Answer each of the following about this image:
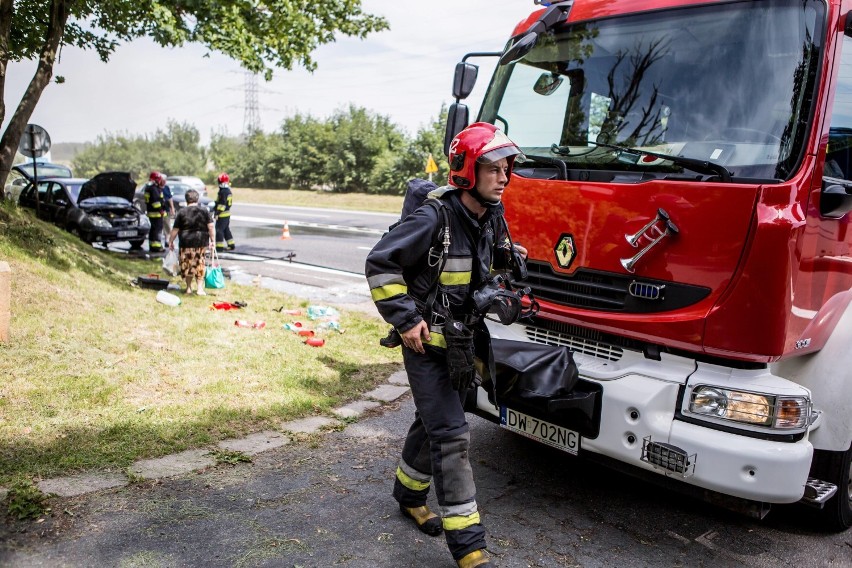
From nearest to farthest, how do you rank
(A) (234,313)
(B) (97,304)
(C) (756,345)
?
1. (C) (756,345)
2. (B) (97,304)
3. (A) (234,313)

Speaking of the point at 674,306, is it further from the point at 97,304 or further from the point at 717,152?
the point at 97,304

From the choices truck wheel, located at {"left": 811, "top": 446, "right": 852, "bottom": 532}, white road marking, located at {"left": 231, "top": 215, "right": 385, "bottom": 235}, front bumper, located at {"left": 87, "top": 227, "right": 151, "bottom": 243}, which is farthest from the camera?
white road marking, located at {"left": 231, "top": 215, "right": 385, "bottom": 235}

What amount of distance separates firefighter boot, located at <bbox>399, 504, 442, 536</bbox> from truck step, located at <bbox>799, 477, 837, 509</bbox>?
1757 millimetres

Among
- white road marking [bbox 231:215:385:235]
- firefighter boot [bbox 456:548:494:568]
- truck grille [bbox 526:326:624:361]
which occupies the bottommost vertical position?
white road marking [bbox 231:215:385:235]

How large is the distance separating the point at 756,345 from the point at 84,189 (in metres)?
15.2

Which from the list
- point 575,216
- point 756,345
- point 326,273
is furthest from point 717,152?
point 326,273

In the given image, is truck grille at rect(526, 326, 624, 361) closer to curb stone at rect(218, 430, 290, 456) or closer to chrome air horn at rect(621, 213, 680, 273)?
chrome air horn at rect(621, 213, 680, 273)

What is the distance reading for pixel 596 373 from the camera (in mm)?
3500

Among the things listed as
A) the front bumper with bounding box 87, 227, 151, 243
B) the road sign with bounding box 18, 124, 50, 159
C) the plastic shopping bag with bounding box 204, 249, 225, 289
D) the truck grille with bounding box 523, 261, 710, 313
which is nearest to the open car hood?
the front bumper with bounding box 87, 227, 151, 243

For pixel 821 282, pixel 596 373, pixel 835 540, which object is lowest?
pixel 835 540

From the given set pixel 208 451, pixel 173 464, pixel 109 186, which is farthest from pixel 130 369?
pixel 109 186

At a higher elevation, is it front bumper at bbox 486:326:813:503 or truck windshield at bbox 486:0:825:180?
truck windshield at bbox 486:0:825:180

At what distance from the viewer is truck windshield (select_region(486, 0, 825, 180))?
10.6 ft

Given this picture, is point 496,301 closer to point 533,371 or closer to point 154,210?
point 533,371
